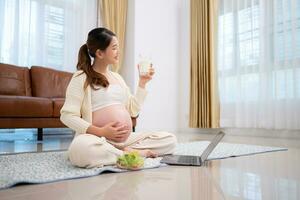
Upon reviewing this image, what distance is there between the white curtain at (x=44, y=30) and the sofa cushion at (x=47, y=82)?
0.71 ft

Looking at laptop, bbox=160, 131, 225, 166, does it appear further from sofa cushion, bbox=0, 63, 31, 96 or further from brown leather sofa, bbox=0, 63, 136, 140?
sofa cushion, bbox=0, 63, 31, 96

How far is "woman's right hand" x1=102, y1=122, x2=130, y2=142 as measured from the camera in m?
1.33

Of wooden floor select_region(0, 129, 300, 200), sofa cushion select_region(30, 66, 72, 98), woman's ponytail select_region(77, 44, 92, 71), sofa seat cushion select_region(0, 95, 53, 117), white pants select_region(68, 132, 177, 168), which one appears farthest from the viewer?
sofa cushion select_region(30, 66, 72, 98)

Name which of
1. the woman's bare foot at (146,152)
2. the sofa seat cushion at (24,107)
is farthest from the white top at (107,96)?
the sofa seat cushion at (24,107)

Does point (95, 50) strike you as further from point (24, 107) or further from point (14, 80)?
point (14, 80)

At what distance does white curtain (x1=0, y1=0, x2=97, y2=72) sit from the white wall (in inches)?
26.0

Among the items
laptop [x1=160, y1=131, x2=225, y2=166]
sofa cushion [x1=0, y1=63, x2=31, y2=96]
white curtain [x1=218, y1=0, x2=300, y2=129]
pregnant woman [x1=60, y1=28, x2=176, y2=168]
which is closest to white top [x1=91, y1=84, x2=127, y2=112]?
pregnant woman [x1=60, y1=28, x2=176, y2=168]

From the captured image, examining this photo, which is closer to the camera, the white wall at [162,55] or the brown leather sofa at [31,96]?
the brown leather sofa at [31,96]

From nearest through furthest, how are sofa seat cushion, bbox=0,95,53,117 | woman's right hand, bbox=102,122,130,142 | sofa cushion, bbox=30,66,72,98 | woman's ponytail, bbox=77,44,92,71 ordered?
1. woman's right hand, bbox=102,122,130,142
2. woman's ponytail, bbox=77,44,92,71
3. sofa seat cushion, bbox=0,95,53,117
4. sofa cushion, bbox=30,66,72,98

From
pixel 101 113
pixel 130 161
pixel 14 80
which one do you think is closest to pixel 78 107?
pixel 101 113

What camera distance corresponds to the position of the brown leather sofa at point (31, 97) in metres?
2.52

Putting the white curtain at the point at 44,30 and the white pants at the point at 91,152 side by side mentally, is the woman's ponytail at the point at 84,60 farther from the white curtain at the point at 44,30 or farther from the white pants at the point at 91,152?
the white curtain at the point at 44,30

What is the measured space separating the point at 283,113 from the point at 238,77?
71cm

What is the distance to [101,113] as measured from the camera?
1414 millimetres
